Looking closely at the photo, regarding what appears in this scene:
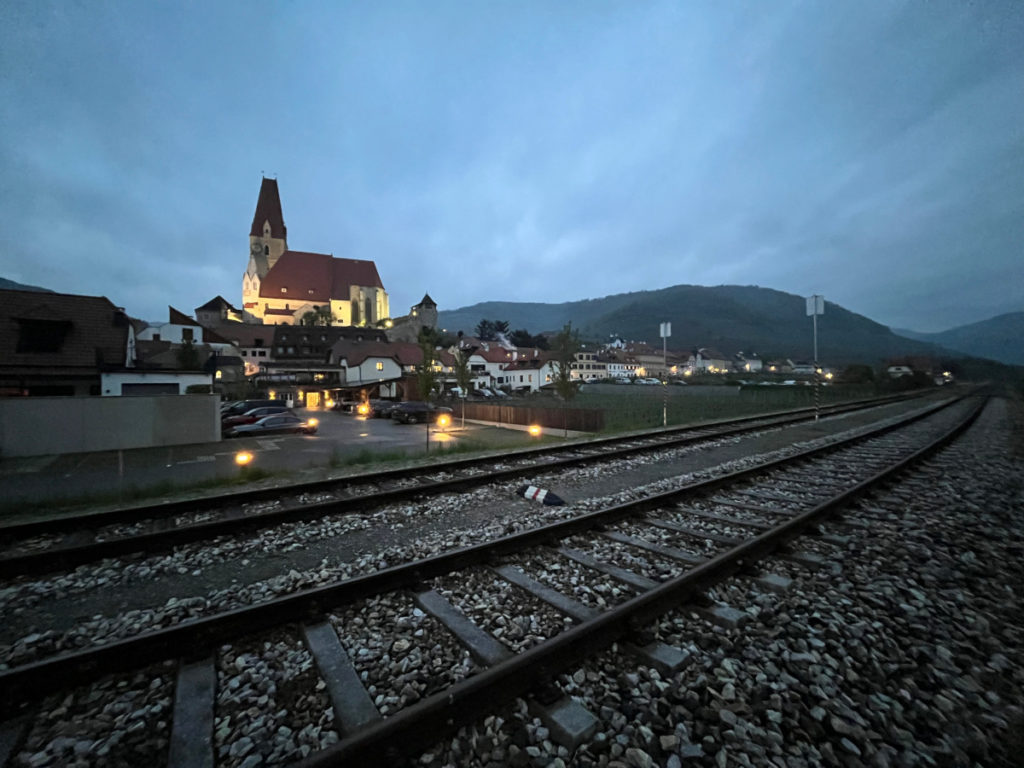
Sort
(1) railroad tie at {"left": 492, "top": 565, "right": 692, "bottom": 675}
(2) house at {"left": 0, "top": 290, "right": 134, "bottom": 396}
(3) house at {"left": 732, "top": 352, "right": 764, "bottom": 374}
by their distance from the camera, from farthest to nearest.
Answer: (3) house at {"left": 732, "top": 352, "right": 764, "bottom": 374}, (2) house at {"left": 0, "top": 290, "right": 134, "bottom": 396}, (1) railroad tie at {"left": 492, "top": 565, "right": 692, "bottom": 675}

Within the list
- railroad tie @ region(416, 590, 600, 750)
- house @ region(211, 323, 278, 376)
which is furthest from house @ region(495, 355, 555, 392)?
railroad tie @ region(416, 590, 600, 750)

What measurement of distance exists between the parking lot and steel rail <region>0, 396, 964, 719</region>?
7762 mm

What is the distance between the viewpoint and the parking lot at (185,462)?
10.5 m

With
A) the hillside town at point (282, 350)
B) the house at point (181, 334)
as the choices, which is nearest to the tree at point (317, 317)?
the hillside town at point (282, 350)

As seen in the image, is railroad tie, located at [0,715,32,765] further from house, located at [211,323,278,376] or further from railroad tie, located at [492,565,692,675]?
house, located at [211,323,278,376]

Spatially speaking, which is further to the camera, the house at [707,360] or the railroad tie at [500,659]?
the house at [707,360]

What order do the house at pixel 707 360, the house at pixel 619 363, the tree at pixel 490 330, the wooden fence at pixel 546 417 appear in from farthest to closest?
1. the house at pixel 707 360
2. the tree at pixel 490 330
3. the house at pixel 619 363
4. the wooden fence at pixel 546 417

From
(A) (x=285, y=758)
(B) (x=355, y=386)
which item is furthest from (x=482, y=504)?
(B) (x=355, y=386)

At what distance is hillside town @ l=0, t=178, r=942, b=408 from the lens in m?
23.0

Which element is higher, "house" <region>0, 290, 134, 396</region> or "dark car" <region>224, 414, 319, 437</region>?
"house" <region>0, 290, 134, 396</region>

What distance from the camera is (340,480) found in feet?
28.3

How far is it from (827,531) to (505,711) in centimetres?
568

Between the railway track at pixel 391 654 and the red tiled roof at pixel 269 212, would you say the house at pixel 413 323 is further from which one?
the railway track at pixel 391 654

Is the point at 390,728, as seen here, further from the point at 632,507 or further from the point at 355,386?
the point at 355,386
